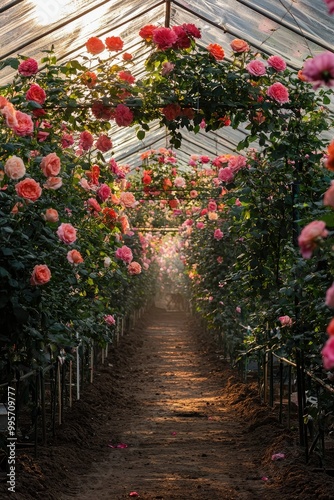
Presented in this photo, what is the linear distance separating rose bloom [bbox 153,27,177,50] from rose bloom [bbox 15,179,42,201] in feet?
5.04

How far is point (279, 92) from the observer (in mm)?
4867

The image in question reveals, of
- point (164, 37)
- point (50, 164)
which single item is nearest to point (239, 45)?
point (164, 37)

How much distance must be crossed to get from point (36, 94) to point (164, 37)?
2.67 ft

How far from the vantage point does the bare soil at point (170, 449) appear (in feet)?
15.3

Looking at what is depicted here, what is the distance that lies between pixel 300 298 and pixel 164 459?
1669 mm

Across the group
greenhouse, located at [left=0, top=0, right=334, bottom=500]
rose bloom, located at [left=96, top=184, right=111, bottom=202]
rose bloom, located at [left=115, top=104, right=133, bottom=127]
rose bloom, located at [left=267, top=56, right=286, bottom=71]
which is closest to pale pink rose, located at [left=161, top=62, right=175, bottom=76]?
greenhouse, located at [left=0, top=0, right=334, bottom=500]

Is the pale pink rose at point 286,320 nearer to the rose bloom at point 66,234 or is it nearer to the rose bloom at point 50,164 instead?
the rose bloom at point 66,234

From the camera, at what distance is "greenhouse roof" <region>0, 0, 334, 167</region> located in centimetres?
554

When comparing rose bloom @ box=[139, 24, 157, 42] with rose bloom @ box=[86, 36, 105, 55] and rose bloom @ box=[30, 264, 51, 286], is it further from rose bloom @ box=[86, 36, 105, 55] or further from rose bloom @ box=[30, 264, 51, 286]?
rose bloom @ box=[30, 264, 51, 286]

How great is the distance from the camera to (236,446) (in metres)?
6.36

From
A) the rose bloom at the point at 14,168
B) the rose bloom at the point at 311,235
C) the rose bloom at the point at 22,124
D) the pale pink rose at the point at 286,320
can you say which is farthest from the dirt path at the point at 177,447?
the rose bloom at the point at 311,235

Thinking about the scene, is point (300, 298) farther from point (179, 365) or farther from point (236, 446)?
point (179, 365)

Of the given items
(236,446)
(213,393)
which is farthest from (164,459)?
(213,393)

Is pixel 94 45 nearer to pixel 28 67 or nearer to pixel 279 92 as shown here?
pixel 28 67
